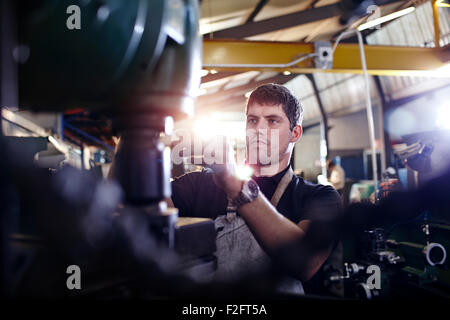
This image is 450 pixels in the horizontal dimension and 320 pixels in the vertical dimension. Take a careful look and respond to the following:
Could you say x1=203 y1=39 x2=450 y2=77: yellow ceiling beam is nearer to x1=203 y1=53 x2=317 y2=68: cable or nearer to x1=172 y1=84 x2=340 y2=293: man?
x1=203 y1=53 x2=317 y2=68: cable

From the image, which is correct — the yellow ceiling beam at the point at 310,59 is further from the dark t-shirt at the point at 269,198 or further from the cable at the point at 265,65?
the dark t-shirt at the point at 269,198

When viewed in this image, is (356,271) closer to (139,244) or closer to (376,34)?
(139,244)

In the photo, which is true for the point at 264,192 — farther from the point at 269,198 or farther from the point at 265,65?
the point at 265,65

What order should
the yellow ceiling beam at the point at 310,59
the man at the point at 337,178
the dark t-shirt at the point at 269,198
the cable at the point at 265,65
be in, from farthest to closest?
the man at the point at 337,178 → the yellow ceiling beam at the point at 310,59 → the cable at the point at 265,65 → the dark t-shirt at the point at 269,198

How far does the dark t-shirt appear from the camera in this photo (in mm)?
1302

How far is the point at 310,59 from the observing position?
2453 millimetres

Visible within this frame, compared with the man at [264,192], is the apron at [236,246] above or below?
below

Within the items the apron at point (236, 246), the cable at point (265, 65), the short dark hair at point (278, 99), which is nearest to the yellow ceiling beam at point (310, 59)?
the cable at point (265, 65)

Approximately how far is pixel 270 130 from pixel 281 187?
0.83 ft

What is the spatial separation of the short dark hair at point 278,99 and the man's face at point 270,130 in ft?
0.06

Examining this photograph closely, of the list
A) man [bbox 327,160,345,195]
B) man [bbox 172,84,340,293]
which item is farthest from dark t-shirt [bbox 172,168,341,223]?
Answer: man [bbox 327,160,345,195]

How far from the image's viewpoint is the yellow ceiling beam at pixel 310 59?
2432mm

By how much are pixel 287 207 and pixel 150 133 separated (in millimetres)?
993

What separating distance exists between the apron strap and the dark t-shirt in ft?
0.06
